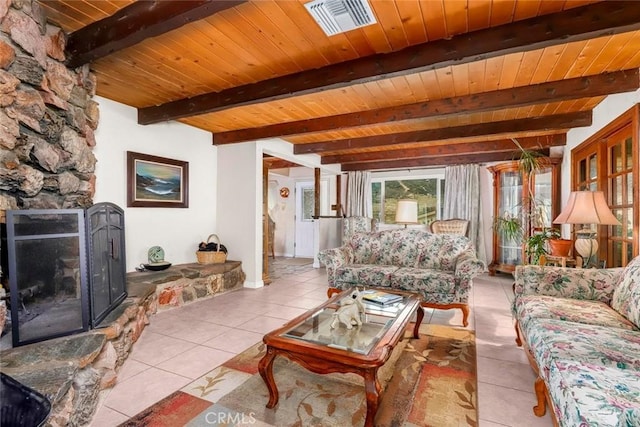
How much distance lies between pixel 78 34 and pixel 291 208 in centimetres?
613

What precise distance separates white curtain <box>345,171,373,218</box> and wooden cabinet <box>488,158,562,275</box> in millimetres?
2429

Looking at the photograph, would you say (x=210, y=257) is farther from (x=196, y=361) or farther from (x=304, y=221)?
(x=304, y=221)

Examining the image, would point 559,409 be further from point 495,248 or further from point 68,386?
point 495,248

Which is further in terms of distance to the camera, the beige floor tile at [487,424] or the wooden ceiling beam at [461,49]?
the wooden ceiling beam at [461,49]

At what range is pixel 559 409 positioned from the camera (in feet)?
4.20

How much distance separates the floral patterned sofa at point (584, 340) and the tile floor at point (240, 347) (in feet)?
0.81

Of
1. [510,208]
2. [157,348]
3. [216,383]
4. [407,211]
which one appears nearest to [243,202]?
[407,211]

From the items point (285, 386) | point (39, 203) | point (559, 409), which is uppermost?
point (39, 203)

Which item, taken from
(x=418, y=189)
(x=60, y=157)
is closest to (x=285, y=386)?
(x=60, y=157)

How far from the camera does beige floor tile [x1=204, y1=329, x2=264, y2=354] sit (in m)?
2.56

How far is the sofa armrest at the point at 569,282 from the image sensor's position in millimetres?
2279

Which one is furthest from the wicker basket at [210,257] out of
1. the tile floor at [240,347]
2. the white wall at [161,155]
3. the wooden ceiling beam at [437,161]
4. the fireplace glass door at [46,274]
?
the wooden ceiling beam at [437,161]

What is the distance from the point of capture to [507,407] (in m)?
1.80

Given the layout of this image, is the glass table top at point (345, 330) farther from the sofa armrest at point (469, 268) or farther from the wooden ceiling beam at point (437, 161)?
the wooden ceiling beam at point (437, 161)
